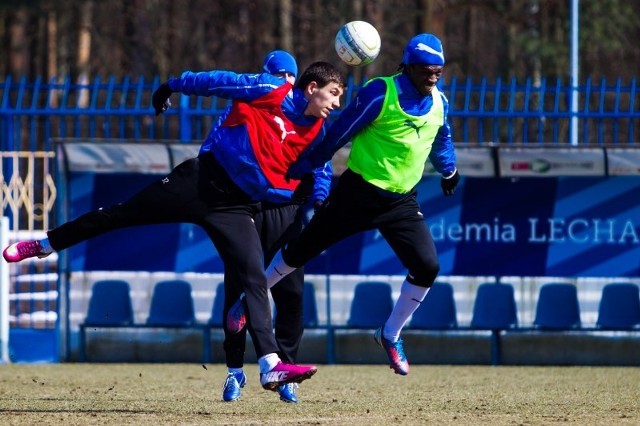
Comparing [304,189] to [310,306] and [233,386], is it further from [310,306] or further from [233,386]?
[310,306]

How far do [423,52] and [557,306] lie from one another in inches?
207

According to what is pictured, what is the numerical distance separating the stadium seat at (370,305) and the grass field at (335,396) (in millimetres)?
439

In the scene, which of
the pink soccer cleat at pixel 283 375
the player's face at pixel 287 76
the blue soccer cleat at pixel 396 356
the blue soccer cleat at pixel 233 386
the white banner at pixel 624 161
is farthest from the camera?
the white banner at pixel 624 161

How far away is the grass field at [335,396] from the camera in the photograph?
7.71 metres

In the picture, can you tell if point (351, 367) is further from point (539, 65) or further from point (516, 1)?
point (539, 65)

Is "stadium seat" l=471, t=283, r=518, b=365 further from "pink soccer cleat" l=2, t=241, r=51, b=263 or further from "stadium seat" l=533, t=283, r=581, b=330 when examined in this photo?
"pink soccer cleat" l=2, t=241, r=51, b=263

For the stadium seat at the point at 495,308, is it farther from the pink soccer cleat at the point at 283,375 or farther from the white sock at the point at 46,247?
the white sock at the point at 46,247

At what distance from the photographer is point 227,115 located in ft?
26.6

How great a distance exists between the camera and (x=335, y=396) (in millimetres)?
9383

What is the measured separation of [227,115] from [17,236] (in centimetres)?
603

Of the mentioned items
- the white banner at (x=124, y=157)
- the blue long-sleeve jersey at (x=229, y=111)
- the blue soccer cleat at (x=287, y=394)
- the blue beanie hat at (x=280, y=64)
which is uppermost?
the blue beanie hat at (x=280, y=64)

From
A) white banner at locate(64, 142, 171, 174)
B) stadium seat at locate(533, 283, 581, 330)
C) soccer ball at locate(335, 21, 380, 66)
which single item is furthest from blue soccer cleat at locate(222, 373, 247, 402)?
stadium seat at locate(533, 283, 581, 330)

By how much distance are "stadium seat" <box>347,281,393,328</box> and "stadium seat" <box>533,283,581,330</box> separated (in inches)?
55.6

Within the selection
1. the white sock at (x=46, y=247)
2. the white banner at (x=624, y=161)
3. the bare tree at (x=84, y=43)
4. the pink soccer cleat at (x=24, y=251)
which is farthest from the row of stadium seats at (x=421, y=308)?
the bare tree at (x=84, y=43)
